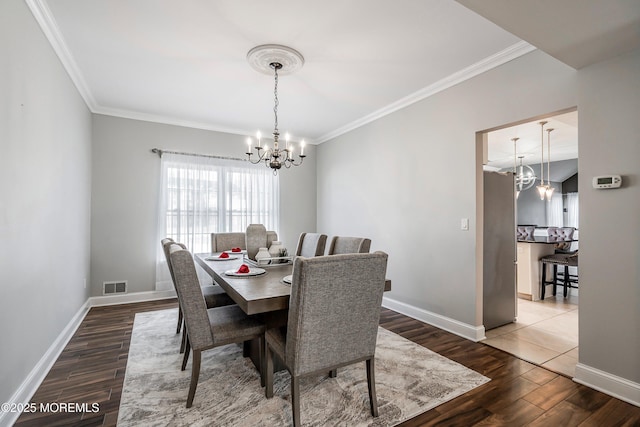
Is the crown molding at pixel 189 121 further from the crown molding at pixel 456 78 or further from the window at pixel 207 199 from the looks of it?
the window at pixel 207 199

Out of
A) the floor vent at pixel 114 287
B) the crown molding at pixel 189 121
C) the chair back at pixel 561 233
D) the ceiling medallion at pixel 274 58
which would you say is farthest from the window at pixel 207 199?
the chair back at pixel 561 233

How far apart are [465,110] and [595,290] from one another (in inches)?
76.0

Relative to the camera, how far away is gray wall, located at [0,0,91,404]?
1739mm

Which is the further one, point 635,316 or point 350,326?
point 635,316

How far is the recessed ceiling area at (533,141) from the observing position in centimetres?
442

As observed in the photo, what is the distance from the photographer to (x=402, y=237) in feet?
12.6

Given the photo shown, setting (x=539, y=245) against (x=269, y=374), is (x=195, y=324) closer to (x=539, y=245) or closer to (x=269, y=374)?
(x=269, y=374)

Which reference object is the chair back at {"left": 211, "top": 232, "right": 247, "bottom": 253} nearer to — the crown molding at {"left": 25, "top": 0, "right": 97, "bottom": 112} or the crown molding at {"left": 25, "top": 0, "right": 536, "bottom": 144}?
the crown molding at {"left": 25, "top": 0, "right": 536, "bottom": 144}

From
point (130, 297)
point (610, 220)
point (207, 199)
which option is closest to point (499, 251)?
point (610, 220)

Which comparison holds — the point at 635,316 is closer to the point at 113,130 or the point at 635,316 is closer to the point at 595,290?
the point at 595,290

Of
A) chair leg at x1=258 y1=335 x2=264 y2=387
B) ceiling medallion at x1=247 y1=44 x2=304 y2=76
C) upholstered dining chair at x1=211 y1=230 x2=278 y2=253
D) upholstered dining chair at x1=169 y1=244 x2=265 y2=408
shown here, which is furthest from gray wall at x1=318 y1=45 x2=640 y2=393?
upholstered dining chair at x1=169 y1=244 x2=265 y2=408

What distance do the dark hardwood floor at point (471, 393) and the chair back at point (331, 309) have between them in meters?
0.62

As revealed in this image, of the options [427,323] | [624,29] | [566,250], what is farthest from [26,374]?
[566,250]

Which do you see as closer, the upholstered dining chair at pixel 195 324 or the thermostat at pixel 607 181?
the upholstered dining chair at pixel 195 324
